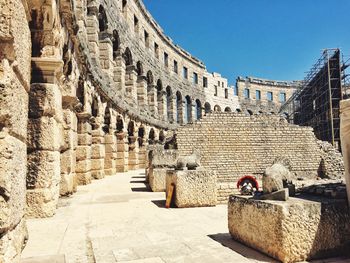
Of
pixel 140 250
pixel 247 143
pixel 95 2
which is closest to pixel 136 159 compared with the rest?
pixel 247 143

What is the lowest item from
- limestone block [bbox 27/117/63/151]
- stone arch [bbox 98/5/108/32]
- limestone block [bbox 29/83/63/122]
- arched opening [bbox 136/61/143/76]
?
limestone block [bbox 27/117/63/151]

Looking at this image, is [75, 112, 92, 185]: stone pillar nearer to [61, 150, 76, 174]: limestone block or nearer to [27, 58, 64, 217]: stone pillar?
[61, 150, 76, 174]: limestone block

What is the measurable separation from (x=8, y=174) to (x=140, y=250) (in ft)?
5.62

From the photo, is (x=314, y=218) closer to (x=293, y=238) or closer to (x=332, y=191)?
(x=293, y=238)

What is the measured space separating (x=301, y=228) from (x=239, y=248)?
78cm

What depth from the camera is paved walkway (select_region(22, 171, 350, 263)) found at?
324 cm

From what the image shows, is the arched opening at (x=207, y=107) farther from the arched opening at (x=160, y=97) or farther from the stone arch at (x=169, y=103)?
the arched opening at (x=160, y=97)

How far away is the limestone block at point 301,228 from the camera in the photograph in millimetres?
2930

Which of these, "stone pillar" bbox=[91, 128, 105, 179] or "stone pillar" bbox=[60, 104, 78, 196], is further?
"stone pillar" bbox=[91, 128, 105, 179]

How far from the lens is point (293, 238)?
293cm

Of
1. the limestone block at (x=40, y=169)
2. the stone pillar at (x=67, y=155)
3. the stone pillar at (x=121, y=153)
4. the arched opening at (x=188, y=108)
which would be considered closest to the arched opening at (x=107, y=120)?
the stone pillar at (x=121, y=153)

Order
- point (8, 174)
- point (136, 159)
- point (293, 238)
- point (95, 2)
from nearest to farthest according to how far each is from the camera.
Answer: point (8, 174), point (293, 238), point (95, 2), point (136, 159)

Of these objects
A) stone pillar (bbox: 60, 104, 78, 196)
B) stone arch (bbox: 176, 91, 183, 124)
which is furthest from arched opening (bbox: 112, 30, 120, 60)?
stone arch (bbox: 176, 91, 183, 124)

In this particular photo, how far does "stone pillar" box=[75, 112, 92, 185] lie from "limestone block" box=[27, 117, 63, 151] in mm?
5226
